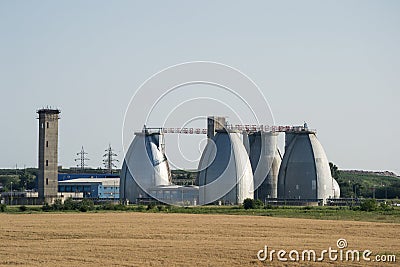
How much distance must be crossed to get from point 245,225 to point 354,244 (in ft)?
54.4

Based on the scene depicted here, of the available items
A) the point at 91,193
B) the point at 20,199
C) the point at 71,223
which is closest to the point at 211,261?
the point at 71,223

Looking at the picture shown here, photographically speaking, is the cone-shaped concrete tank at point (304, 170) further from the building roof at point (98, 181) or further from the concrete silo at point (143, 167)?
the building roof at point (98, 181)

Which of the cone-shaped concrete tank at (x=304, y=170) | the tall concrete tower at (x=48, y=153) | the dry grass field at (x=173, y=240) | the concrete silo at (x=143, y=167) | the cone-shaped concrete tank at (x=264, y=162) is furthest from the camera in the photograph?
the cone-shaped concrete tank at (x=264, y=162)

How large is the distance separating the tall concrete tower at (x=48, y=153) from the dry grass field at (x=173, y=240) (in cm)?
4910

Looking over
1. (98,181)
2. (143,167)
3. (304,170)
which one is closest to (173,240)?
(304,170)

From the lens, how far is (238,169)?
109062 mm

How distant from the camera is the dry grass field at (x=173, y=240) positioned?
36.2 m

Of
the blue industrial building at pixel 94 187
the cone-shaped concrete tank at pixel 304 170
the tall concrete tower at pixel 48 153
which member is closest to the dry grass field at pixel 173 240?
the cone-shaped concrete tank at pixel 304 170

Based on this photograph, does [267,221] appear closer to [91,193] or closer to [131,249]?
[131,249]

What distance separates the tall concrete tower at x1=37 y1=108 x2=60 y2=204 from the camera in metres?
112

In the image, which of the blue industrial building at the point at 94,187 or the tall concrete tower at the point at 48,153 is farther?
the blue industrial building at the point at 94,187

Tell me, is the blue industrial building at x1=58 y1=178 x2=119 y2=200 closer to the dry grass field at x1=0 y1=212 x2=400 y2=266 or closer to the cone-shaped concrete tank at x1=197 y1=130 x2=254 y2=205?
the cone-shaped concrete tank at x1=197 y1=130 x2=254 y2=205

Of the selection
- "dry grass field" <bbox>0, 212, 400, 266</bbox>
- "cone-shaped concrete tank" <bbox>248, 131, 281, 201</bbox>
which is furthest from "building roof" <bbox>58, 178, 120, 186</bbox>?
"dry grass field" <bbox>0, 212, 400, 266</bbox>

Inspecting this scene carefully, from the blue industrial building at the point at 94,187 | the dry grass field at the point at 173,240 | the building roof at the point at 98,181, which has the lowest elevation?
the dry grass field at the point at 173,240
